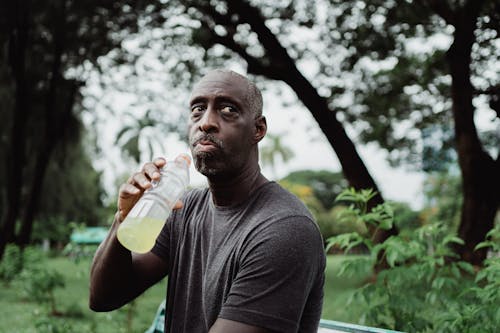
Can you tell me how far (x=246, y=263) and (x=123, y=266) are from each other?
49 centimetres

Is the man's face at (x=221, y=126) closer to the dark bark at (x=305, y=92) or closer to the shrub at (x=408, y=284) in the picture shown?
the shrub at (x=408, y=284)

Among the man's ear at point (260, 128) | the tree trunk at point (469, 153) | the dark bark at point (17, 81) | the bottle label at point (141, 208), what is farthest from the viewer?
the dark bark at point (17, 81)

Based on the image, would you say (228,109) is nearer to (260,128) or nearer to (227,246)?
(260,128)

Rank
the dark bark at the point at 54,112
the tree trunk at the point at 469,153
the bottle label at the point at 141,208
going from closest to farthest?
the bottle label at the point at 141,208, the tree trunk at the point at 469,153, the dark bark at the point at 54,112

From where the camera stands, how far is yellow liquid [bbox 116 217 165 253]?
155 cm

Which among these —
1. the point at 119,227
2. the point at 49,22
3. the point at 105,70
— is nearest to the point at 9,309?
the point at 49,22

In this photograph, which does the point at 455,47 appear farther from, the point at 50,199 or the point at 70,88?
the point at 50,199

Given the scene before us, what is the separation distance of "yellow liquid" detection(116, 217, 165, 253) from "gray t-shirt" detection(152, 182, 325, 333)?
0.66 ft

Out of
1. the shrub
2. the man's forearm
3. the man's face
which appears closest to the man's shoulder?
the man's face

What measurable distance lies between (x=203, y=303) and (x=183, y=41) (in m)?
9.63

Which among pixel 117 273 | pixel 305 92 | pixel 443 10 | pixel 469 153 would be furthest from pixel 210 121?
pixel 443 10

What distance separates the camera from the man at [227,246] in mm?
1450

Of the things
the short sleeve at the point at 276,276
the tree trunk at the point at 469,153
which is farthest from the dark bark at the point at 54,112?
the short sleeve at the point at 276,276

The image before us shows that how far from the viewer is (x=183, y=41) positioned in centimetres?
1078
